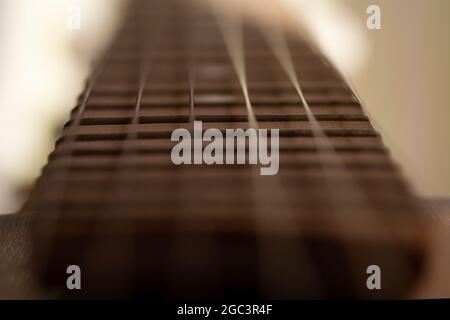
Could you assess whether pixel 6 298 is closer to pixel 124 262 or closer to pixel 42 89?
pixel 124 262

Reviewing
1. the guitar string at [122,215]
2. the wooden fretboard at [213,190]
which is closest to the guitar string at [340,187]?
the wooden fretboard at [213,190]

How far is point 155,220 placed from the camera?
3.23ft

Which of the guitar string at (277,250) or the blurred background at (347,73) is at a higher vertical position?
the blurred background at (347,73)

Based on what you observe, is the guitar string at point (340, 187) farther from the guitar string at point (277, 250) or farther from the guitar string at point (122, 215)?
the guitar string at point (122, 215)

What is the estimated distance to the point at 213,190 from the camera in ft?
3.27

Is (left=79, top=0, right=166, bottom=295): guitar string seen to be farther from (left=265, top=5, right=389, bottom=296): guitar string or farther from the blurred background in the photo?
(left=265, top=5, right=389, bottom=296): guitar string

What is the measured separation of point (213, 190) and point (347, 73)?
0.95 ft

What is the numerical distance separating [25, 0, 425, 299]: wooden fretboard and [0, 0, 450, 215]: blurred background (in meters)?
0.03

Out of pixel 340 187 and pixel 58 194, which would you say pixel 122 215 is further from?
pixel 340 187

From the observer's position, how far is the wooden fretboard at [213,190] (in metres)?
0.98

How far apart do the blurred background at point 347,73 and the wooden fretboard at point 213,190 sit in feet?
0.08

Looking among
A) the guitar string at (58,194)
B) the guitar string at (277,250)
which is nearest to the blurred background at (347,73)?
the guitar string at (58,194)

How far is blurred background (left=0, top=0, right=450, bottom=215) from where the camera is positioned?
1015 millimetres

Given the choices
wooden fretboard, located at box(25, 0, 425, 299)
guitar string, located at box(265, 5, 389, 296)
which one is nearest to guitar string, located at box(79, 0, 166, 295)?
wooden fretboard, located at box(25, 0, 425, 299)
